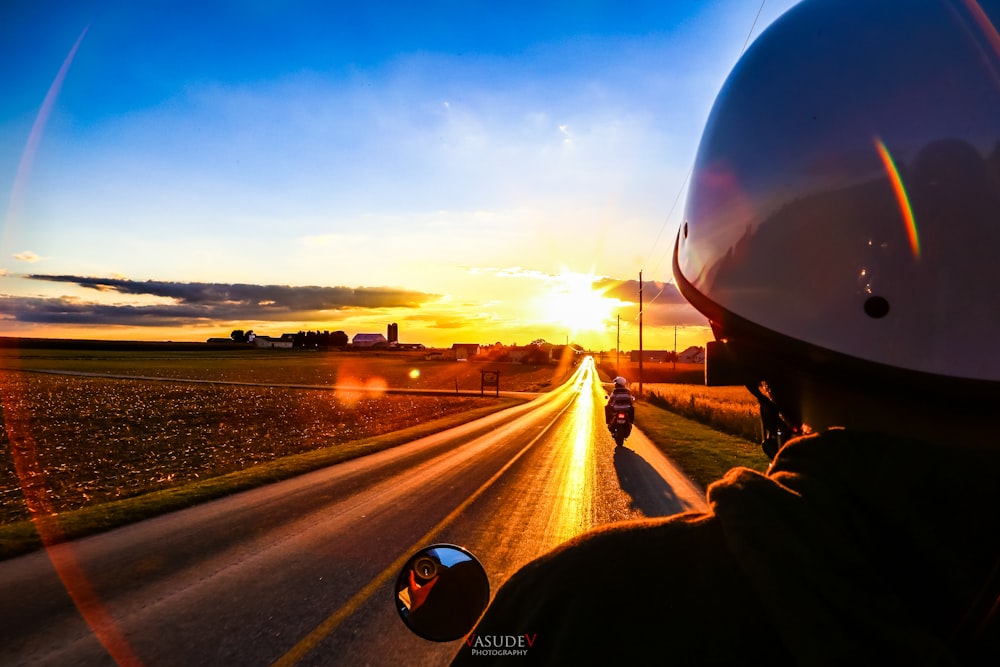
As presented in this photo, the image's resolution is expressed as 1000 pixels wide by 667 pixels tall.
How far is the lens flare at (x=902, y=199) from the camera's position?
5.12 ft

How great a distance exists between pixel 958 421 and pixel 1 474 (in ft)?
51.8

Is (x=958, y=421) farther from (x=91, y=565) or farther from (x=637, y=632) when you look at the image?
(x=91, y=565)

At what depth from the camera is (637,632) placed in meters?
0.82

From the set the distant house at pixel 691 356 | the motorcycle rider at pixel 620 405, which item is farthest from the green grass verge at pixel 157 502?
the distant house at pixel 691 356

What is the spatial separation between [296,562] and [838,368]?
18.2 ft

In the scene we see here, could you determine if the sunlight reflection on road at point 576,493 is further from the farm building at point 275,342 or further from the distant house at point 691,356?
the farm building at point 275,342

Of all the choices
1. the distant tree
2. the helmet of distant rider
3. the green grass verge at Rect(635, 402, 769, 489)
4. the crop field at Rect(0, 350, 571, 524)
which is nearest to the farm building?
the distant tree

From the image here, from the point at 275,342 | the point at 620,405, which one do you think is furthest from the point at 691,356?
the point at 275,342

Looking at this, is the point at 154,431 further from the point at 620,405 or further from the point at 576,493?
the point at 576,493

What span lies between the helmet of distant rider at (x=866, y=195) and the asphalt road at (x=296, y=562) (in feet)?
11.4

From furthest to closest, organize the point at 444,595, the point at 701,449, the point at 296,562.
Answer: the point at 701,449
the point at 296,562
the point at 444,595

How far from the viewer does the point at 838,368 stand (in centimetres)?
157

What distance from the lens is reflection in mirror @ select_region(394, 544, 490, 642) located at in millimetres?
1327

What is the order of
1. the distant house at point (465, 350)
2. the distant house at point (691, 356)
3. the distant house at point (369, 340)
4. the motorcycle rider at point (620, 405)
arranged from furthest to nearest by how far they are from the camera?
1. the distant house at point (369, 340)
2. the distant house at point (465, 350)
3. the distant house at point (691, 356)
4. the motorcycle rider at point (620, 405)
